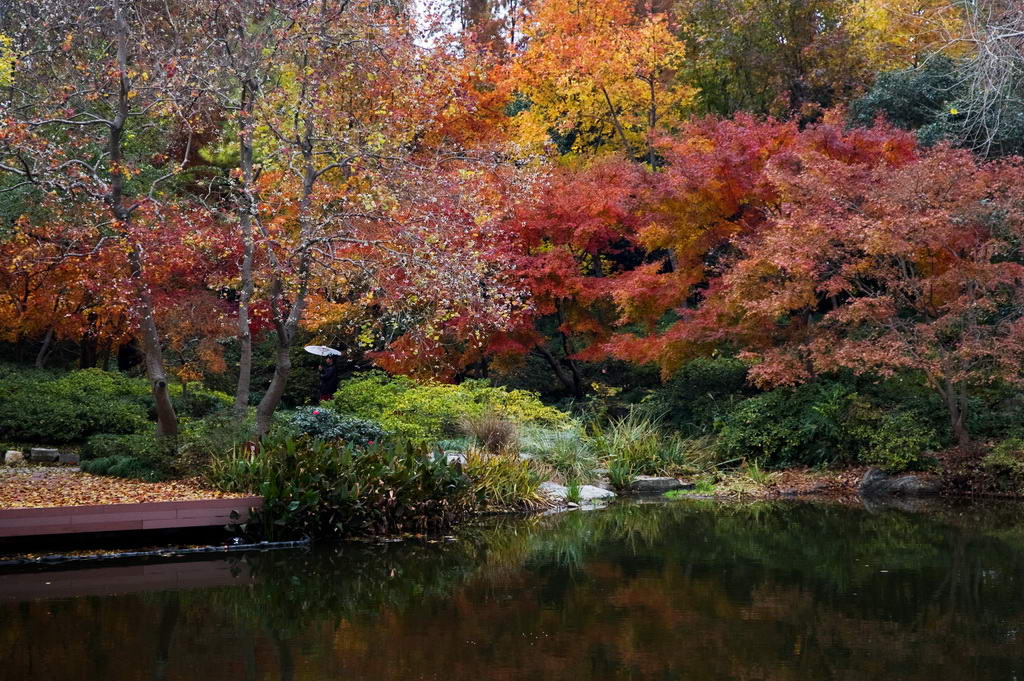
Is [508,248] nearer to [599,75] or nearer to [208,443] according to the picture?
[599,75]

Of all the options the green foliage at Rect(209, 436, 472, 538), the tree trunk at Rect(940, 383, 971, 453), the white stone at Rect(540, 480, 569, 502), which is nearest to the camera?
the green foliage at Rect(209, 436, 472, 538)

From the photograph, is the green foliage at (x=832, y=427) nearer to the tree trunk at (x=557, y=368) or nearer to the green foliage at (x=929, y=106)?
the tree trunk at (x=557, y=368)

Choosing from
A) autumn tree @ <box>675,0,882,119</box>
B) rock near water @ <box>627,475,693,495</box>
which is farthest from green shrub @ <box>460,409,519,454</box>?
autumn tree @ <box>675,0,882,119</box>

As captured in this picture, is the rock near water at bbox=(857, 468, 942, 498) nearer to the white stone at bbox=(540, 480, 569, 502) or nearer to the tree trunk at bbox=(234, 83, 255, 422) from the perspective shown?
the white stone at bbox=(540, 480, 569, 502)

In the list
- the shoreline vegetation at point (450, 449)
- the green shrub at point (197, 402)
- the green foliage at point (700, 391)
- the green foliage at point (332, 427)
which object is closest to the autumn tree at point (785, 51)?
the green foliage at point (700, 391)

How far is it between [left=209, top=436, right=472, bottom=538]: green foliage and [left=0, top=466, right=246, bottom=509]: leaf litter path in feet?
1.15

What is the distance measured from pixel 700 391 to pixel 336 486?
8.13 meters

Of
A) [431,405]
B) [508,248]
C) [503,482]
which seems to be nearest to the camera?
[503,482]

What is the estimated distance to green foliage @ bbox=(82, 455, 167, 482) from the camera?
1016 centimetres

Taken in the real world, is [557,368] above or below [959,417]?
above

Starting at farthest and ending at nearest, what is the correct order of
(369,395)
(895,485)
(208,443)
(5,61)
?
(369,395), (895,485), (208,443), (5,61)

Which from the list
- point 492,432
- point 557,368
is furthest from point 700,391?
point 492,432

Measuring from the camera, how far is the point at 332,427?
39.6 ft

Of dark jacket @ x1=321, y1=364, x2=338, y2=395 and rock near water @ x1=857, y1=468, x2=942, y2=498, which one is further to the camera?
dark jacket @ x1=321, y1=364, x2=338, y2=395
